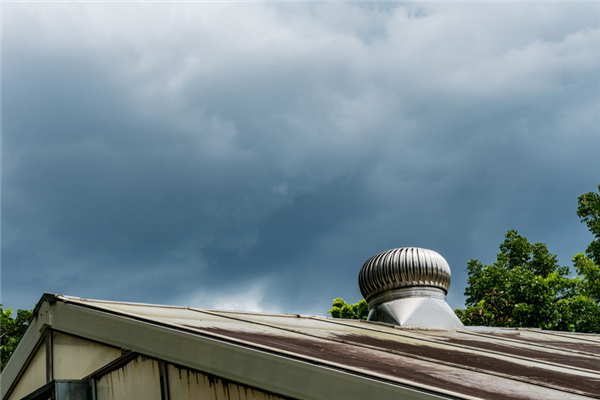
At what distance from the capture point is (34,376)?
6.64 meters

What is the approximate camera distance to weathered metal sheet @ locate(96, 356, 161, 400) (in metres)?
5.10

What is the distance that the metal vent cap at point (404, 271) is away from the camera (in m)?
12.5

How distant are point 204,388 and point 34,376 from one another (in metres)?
3.03

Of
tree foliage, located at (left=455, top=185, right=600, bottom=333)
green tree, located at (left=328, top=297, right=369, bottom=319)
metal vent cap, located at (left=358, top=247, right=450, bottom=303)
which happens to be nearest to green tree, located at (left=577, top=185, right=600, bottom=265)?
tree foliage, located at (left=455, top=185, right=600, bottom=333)

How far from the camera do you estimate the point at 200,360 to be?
4645 mm

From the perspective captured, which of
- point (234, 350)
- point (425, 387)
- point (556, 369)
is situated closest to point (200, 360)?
point (234, 350)

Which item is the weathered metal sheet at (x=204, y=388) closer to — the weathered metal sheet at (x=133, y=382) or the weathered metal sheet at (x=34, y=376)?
the weathered metal sheet at (x=133, y=382)

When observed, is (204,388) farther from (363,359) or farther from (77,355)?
(77,355)

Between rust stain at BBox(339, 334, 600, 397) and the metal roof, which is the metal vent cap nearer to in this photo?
the metal roof

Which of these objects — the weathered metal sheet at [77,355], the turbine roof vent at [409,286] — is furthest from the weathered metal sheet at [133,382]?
the turbine roof vent at [409,286]

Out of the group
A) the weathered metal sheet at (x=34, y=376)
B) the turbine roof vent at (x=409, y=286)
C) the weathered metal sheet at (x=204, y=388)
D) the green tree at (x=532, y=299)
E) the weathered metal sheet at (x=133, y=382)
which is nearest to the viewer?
the weathered metal sheet at (x=204, y=388)

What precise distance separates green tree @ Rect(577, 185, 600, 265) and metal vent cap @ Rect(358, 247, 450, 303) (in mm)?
25540

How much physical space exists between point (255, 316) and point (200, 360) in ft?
11.5

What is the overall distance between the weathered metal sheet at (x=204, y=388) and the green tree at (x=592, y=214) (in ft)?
113
